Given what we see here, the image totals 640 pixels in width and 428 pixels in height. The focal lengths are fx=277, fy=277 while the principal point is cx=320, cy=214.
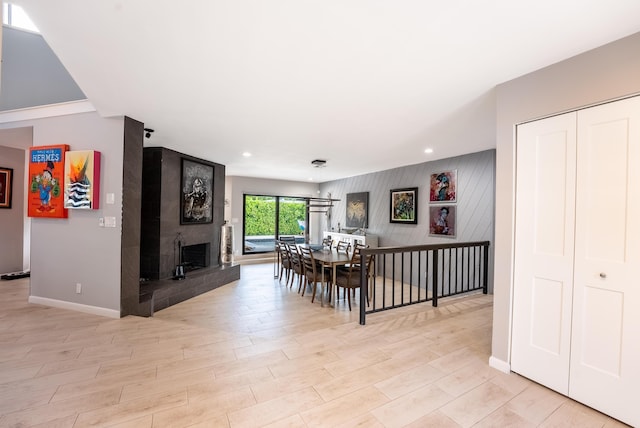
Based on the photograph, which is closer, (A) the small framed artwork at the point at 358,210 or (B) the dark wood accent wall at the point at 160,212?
(B) the dark wood accent wall at the point at 160,212

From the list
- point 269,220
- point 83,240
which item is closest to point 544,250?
point 83,240

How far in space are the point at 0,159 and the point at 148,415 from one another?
20.7ft

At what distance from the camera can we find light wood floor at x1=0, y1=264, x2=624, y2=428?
1874 millimetres

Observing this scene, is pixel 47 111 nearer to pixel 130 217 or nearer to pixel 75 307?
pixel 130 217

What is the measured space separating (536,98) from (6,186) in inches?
324

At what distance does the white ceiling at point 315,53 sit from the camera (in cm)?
163

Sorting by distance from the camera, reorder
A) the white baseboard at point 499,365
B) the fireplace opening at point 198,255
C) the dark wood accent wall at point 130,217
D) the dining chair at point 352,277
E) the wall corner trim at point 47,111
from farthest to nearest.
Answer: the fireplace opening at point 198,255
the dining chair at point 352,277
the wall corner trim at point 47,111
the dark wood accent wall at point 130,217
the white baseboard at point 499,365

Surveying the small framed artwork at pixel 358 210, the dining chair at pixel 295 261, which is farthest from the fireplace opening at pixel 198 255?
the small framed artwork at pixel 358 210

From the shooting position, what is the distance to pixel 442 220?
208 inches

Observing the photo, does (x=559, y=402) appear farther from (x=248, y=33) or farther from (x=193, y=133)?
(x=193, y=133)

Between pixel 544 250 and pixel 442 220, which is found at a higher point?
pixel 442 220

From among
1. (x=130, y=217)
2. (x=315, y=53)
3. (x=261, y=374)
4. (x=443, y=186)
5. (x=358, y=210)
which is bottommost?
(x=261, y=374)

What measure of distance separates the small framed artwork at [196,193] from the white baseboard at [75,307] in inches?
76.1

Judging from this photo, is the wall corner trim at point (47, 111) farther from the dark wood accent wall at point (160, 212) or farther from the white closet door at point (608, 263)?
the white closet door at point (608, 263)
